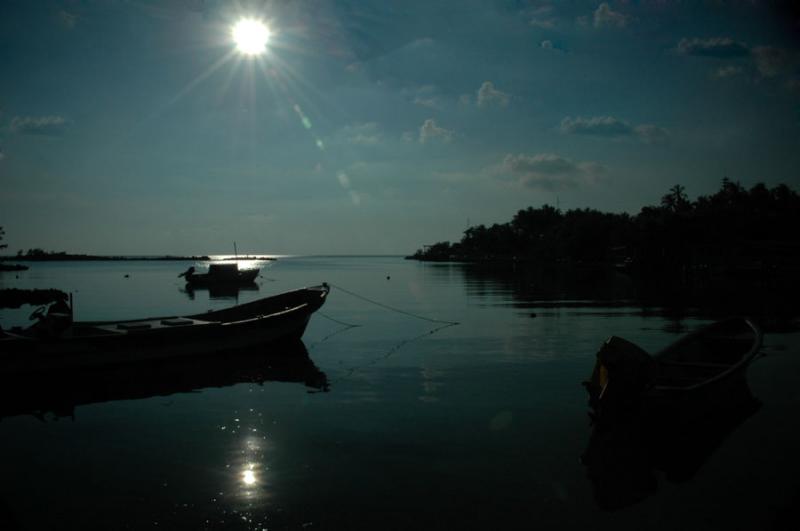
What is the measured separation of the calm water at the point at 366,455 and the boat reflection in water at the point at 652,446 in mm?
221

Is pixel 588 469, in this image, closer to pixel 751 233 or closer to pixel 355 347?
pixel 355 347

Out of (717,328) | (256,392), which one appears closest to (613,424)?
(717,328)

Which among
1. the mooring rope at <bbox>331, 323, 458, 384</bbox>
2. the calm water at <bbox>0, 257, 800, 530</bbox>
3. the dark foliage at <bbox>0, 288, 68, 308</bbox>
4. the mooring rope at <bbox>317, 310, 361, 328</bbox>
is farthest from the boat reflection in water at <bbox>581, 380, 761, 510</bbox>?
the dark foliage at <bbox>0, 288, 68, 308</bbox>

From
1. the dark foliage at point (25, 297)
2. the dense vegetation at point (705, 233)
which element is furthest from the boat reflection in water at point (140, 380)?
the dense vegetation at point (705, 233)

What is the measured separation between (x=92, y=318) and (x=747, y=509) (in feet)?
114

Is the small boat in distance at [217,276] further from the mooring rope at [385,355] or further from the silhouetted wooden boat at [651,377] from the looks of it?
the silhouetted wooden boat at [651,377]

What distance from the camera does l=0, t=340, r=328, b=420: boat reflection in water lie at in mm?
14475

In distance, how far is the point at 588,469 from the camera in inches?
358

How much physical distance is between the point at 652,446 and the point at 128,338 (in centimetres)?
1390

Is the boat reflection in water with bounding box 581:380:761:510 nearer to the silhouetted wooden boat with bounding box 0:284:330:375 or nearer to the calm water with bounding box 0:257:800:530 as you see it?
the calm water with bounding box 0:257:800:530

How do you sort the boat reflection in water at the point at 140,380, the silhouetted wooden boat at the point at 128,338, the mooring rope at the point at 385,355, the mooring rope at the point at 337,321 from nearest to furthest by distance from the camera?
the boat reflection in water at the point at 140,380 < the silhouetted wooden boat at the point at 128,338 < the mooring rope at the point at 385,355 < the mooring rope at the point at 337,321

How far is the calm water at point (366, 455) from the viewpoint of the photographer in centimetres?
760

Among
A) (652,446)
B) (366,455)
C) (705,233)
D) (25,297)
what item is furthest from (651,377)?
(705,233)

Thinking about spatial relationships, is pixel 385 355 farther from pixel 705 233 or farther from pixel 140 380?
pixel 705 233
